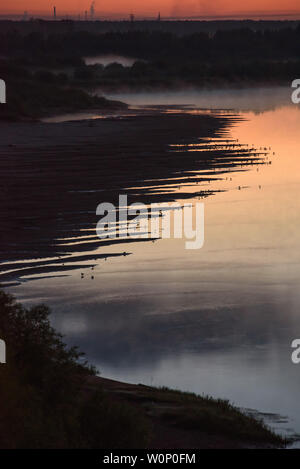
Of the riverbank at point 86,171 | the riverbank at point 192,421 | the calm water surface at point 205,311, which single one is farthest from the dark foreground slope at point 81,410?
the riverbank at point 86,171

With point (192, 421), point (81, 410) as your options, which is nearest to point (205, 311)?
point (192, 421)

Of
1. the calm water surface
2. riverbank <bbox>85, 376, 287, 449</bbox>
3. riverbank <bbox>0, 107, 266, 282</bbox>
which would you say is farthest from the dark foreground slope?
riverbank <bbox>0, 107, 266, 282</bbox>

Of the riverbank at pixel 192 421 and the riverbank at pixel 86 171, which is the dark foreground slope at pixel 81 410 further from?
the riverbank at pixel 86 171

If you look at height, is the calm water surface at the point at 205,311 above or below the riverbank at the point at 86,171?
below

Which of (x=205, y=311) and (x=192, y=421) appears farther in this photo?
(x=205, y=311)

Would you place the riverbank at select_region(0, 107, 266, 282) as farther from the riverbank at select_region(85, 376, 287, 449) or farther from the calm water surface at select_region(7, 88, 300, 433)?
the riverbank at select_region(85, 376, 287, 449)

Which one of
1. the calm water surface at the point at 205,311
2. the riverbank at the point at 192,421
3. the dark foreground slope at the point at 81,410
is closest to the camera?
the dark foreground slope at the point at 81,410

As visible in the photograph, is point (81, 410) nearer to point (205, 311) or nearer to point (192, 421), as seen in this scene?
point (192, 421)

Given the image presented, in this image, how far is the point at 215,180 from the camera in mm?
30953

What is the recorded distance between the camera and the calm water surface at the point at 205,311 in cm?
1288

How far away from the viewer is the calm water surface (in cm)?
1288

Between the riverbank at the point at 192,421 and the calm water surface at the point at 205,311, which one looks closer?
the riverbank at the point at 192,421

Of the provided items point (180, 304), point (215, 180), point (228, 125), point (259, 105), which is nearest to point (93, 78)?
point (259, 105)

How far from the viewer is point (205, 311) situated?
15805mm
